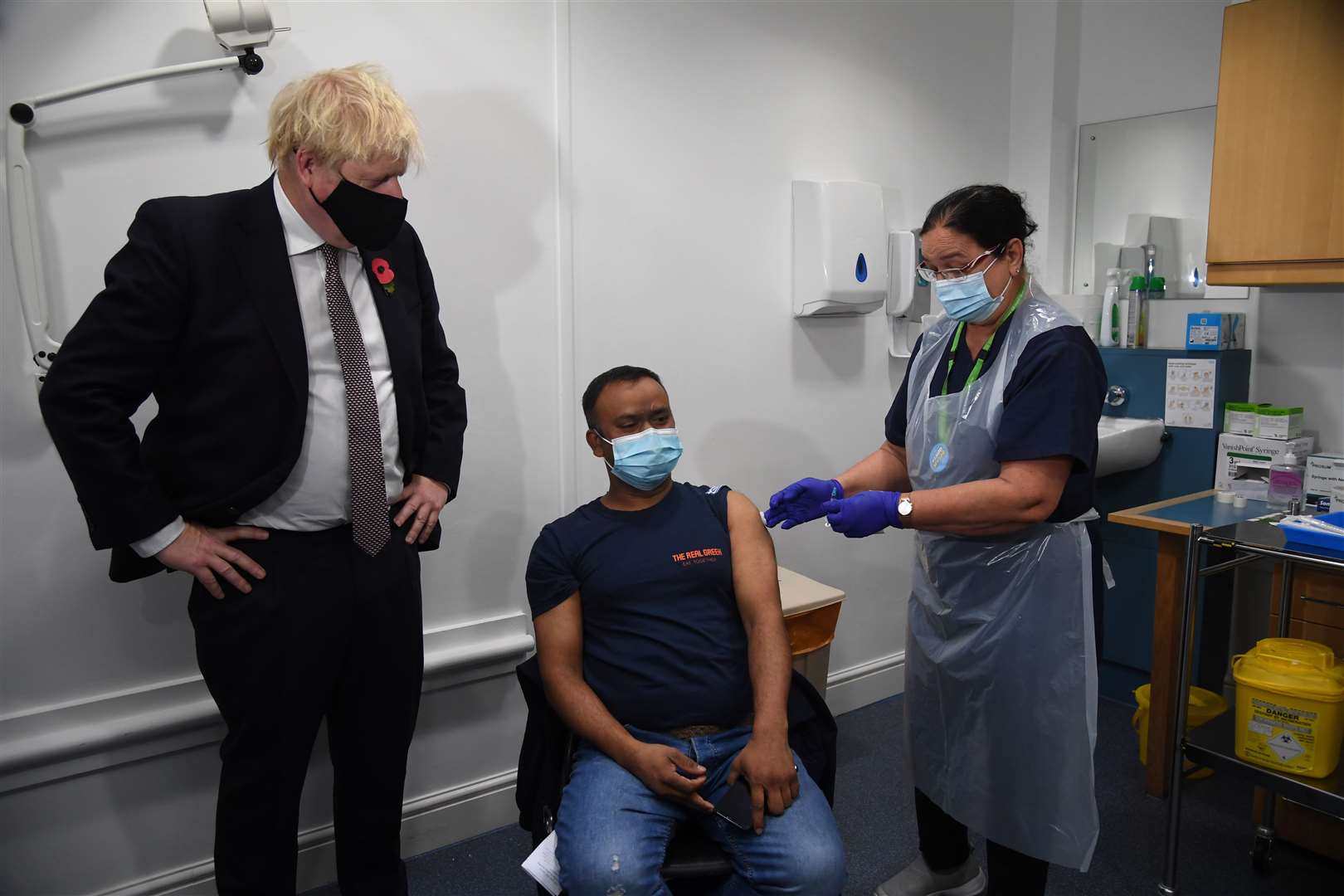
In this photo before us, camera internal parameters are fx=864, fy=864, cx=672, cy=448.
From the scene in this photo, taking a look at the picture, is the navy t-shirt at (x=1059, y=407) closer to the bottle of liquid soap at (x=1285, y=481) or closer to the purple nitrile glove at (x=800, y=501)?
the purple nitrile glove at (x=800, y=501)

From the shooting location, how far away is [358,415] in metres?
1.46

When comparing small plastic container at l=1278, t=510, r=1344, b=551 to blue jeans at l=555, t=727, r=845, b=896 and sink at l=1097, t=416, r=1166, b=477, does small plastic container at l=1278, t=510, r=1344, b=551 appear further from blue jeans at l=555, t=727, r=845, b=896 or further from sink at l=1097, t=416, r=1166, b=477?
blue jeans at l=555, t=727, r=845, b=896

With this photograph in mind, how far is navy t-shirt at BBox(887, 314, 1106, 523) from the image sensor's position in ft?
4.77

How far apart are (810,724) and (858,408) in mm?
1484

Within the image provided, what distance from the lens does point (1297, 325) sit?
8.75ft

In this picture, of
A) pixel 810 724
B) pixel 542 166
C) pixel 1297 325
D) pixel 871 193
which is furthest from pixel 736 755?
pixel 1297 325

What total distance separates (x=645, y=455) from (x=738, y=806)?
2.02ft

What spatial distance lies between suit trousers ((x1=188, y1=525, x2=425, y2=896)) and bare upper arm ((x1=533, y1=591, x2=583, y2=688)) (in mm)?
267

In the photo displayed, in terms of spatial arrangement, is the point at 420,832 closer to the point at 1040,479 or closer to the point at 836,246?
the point at 1040,479

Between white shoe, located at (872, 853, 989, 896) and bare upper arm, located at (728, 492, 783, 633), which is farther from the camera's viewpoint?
white shoe, located at (872, 853, 989, 896)

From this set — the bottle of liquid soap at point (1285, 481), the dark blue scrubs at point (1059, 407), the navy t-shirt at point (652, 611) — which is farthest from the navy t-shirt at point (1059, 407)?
the bottle of liquid soap at point (1285, 481)

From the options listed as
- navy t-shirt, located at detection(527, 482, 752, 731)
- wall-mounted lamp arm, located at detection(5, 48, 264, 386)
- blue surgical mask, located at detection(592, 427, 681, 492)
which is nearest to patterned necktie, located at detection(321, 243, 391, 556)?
navy t-shirt, located at detection(527, 482, 752, 731)

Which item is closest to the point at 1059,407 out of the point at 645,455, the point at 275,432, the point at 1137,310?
the point at 645,455

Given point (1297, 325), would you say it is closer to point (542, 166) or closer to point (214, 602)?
point (542, 166)
